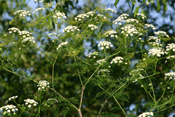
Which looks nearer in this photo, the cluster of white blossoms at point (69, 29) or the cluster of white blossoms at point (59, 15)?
the cluster of white blossoms at point (69, 29)

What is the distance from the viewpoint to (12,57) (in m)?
4.05

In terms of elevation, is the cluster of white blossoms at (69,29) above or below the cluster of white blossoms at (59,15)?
below

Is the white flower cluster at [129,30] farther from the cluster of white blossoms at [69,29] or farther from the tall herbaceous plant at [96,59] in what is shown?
the cluster of white blossoms at [69,29]

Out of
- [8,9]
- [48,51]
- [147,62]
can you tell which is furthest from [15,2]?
[147,62]

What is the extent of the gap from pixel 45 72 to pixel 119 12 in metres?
2.58

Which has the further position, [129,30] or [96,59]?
[96,59]

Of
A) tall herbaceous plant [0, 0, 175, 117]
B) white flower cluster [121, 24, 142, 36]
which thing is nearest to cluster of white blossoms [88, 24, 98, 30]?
tall herbaceous plant [0, 0, 175, 117]

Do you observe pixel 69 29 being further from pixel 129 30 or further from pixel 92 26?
pixel 129 30

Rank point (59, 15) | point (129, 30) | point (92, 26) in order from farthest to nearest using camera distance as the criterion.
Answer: point (59, 15) < point (92, 26) < point (129, 30)

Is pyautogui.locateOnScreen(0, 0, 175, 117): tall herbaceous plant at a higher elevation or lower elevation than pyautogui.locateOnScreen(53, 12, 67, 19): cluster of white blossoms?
lower

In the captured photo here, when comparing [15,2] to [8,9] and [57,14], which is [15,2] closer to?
[8,9]

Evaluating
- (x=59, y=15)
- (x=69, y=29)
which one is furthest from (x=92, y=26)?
(x=59, y=15)

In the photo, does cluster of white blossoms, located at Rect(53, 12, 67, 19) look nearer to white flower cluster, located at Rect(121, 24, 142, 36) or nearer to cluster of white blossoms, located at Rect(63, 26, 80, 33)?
cluster of white blossoms, located at Rect(63, 26, 80, 33)

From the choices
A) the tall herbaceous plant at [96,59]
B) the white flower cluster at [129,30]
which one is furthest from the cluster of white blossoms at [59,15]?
the white flower cluster at [129,30]
